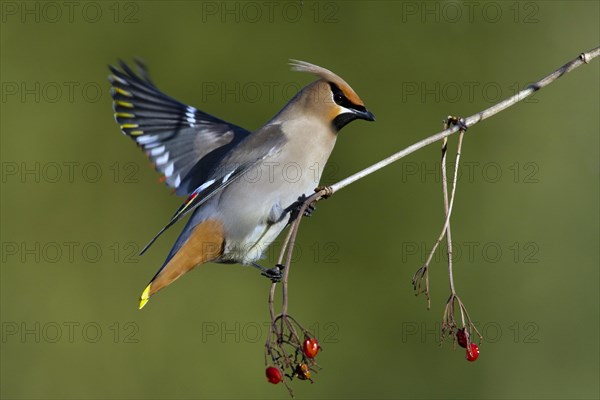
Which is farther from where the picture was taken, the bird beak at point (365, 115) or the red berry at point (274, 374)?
the bird beak at point (365, 115)

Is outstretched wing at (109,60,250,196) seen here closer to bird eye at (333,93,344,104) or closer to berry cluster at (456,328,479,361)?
bird eye at (333,93,344,104)

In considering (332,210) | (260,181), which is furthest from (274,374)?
(332,210)

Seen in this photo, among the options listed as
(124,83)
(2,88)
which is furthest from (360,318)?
(2,88)

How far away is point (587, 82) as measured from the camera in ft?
17.1

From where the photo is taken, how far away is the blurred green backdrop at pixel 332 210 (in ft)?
15.7

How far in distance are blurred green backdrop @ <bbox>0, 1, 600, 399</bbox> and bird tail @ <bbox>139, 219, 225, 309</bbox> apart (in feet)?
5.55

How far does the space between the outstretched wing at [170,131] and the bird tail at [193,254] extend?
1.29 ft

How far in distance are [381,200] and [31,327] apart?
6.76 ft

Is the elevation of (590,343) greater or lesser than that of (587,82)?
lesser

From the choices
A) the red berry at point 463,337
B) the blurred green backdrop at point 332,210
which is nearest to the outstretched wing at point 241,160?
the red berry at point 463,337

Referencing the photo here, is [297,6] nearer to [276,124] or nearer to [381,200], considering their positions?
[381,200]

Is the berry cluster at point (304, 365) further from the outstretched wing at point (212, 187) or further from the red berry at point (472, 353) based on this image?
the outstretched wing at point (212, 187)

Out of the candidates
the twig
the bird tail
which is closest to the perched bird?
the bird tail

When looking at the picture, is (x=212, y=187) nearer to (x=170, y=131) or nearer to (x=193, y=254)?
(x=193, y=254)
